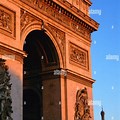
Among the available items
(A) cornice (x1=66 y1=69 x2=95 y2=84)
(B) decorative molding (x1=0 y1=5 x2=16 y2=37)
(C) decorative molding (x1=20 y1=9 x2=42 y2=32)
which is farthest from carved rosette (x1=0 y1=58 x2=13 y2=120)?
(A) cornice (x1=66 y1=69 x2=95 y2=84)

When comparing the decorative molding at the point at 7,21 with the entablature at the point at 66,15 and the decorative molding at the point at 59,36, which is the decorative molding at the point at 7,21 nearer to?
the entablature at the point at 66,15

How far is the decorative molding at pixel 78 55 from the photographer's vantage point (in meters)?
19.4

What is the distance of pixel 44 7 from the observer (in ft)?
57.6

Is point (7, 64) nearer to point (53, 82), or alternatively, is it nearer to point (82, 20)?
point (53, 82)

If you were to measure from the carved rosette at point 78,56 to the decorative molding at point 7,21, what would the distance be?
176 inches

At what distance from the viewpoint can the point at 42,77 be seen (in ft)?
61.0

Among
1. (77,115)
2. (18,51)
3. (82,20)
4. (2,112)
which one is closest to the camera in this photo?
(2,112)

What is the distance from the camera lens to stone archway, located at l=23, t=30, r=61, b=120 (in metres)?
18.0

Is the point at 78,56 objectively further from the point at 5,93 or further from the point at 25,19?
the point at 5,93

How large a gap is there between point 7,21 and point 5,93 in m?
2.65

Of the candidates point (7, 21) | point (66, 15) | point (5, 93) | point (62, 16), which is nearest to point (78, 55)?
point (66, 15)

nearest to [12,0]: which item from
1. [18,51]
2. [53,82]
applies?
[18,51]

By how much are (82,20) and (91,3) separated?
7.88 feet

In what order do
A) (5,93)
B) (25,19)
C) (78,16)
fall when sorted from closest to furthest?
(5,93) → (25,19) → (78,16)
